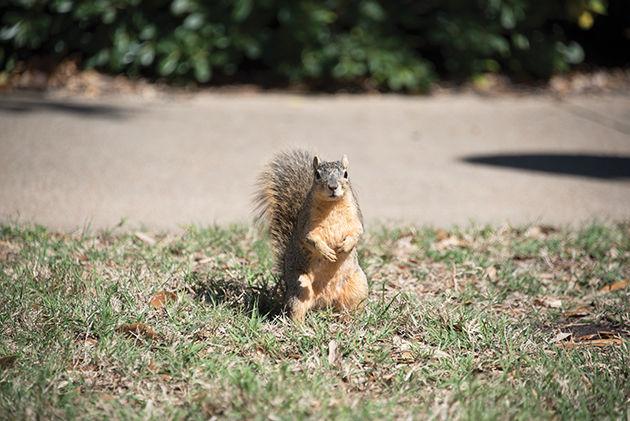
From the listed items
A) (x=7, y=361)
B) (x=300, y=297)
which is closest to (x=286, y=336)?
(x=300, y=297)

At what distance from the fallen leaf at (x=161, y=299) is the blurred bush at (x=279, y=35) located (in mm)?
5401

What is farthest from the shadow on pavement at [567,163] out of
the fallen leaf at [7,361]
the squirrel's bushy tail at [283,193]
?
the fallen leaf at [7,361]

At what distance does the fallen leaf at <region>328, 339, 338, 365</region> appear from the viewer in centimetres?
337

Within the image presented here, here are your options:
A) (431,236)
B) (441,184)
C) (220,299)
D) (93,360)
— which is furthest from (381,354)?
(441,184)

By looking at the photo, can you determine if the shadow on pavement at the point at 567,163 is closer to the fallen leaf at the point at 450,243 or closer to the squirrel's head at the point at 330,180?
the fallen leaf at the point at 450,243

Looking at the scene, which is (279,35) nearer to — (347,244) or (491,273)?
(491,273)

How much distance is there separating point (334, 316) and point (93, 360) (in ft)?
3.47

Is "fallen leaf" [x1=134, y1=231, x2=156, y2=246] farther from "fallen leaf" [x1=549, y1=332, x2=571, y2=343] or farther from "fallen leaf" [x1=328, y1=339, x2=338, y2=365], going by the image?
"fallen leaf" [x1=549, y1=332, x2=571, y2=343]

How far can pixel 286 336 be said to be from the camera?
11.6ft

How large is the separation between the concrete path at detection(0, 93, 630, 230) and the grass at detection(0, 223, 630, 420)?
865 millimetres

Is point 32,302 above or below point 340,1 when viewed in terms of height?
below

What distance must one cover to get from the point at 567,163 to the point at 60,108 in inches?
193

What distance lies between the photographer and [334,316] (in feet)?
12.2

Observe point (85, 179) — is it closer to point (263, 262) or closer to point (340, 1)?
point (263, 262)
